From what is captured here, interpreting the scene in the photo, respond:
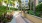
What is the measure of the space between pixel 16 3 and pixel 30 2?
1.07m

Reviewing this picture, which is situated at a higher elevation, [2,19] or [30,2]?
[30,2]

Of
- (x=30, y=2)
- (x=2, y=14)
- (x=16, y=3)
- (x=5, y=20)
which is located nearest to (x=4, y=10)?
(x=2, y=14)

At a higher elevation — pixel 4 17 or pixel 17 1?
pixel 17 1

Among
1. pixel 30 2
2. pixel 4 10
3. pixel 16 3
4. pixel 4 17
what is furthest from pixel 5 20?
pixel 30 2

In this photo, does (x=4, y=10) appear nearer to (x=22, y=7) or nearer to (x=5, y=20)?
(x=5, y=20)

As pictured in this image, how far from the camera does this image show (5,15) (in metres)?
9.09

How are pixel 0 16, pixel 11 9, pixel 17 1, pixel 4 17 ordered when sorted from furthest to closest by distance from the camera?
pixel 17 1 → pixel 11 9 → pixel 4 17 → pixel 0 16

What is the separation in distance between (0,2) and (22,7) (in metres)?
2.06

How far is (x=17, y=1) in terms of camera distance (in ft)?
33.9

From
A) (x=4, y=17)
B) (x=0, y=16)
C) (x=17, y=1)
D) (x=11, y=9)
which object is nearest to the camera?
(x=0, y=16)

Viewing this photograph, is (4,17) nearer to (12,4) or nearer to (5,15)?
(5,15)

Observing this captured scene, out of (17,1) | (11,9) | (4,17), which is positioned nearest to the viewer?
(4,17)

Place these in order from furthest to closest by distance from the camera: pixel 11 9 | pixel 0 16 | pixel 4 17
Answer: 1. pixel 11 9
2. pixel 4 17
3. pixel 0 16

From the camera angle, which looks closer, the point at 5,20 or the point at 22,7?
the point at 5,20
